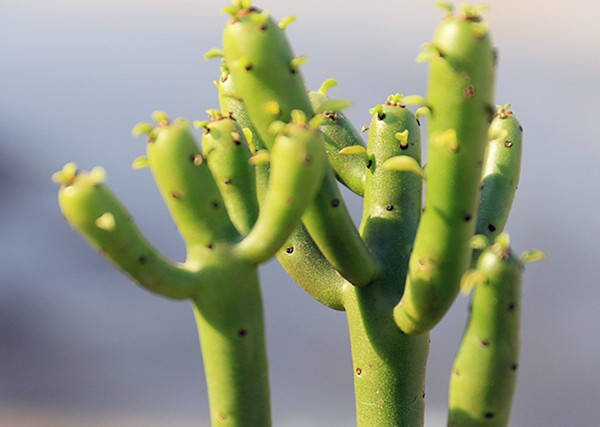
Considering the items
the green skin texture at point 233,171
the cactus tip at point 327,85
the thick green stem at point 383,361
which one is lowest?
the thick green stem at point 383,361

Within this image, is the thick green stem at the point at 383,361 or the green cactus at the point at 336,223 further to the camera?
the thick green stem at the point at 383,361

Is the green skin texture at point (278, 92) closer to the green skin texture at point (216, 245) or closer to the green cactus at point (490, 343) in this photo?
the green skin texture at point (216, 245)

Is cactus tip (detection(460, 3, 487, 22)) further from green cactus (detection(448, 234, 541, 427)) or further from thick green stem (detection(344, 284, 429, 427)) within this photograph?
thick green stem (detection(344, 284, 429, 427))

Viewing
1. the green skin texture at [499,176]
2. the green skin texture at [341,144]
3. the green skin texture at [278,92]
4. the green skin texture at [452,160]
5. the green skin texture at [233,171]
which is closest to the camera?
the green skin texture at [452,160]

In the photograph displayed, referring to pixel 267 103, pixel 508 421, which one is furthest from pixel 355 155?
pixel 508 421

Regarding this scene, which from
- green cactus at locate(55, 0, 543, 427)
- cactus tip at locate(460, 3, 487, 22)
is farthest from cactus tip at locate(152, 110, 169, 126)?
cactus tip at locate(460, 3, 487, 22)

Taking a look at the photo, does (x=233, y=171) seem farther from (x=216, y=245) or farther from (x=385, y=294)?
(x=385, y=294)

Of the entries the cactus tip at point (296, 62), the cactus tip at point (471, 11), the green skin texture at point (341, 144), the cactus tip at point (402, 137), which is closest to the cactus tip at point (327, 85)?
the green skin texture at point (341, 144)
